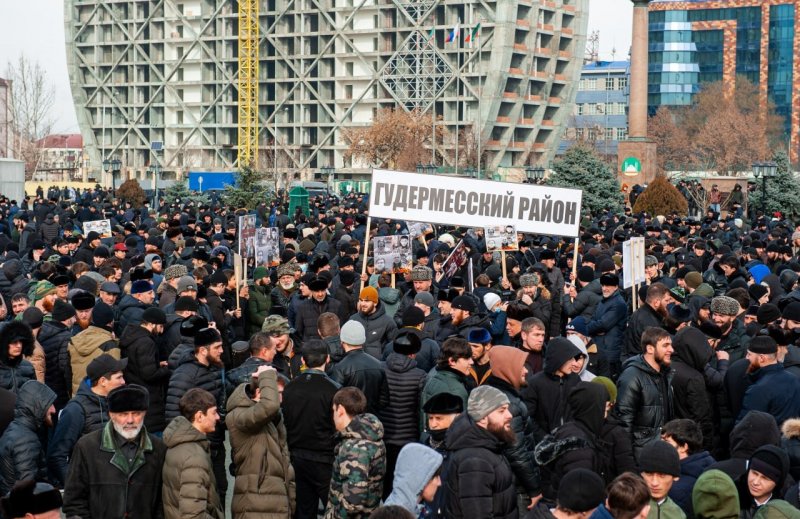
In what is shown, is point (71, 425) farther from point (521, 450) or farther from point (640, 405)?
point (640, 405)

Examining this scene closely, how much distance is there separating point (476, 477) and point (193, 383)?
9.85 feet

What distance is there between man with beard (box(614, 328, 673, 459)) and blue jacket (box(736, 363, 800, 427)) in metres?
0.79

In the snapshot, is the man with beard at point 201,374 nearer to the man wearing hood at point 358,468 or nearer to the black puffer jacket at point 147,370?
the black puffer jacket at point 147,370

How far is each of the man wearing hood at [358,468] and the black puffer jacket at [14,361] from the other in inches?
117

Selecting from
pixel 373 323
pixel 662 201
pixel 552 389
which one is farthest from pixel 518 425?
pixel 662 201

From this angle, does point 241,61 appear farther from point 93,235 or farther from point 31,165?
point 93,235

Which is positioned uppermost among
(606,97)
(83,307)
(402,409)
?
(606,97)

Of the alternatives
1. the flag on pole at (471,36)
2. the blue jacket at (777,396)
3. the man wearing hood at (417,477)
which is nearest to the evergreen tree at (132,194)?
the blue jacket at (777,396)

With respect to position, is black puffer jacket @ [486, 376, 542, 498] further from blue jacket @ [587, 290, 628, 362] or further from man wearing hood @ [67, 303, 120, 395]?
blue jacket @ [587, 290, 628, 362]

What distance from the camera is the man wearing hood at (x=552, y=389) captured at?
8.38 meters

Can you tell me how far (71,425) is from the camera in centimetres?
842

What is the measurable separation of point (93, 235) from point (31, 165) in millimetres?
70818

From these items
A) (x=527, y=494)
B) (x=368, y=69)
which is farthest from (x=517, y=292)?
(x=368, y=69)

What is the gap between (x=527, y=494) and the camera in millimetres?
7785
